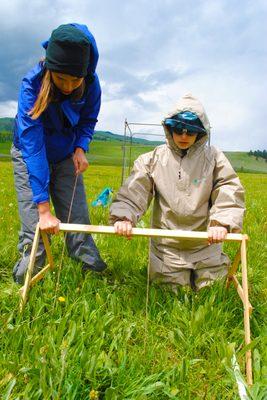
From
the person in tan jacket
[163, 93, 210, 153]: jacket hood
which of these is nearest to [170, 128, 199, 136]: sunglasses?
the person in tan jacket

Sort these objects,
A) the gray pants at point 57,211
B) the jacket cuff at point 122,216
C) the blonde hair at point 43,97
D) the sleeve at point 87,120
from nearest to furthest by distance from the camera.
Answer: the blonde hair at point 43,97 < the jacket cuff at point 122,216 < the gray pants at point 57,211 < the sleeve at point 87,120

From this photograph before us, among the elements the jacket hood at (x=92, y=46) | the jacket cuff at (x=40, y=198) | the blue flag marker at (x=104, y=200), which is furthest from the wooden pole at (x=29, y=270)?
the blue flag marker at (x=104, y=200)

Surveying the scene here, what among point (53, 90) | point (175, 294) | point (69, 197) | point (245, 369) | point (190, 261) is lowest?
point (245, 369)

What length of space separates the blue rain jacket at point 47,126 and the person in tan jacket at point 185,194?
64cm

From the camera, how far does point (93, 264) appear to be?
425 centimetres

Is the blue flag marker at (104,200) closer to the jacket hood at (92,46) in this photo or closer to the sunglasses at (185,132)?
the sunglasses at (185,132)

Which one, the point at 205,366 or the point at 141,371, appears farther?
the point at 205,366

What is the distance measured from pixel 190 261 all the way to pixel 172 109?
1.40m

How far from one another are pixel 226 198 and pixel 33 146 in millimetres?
1647

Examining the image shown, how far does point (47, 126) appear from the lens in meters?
3.75

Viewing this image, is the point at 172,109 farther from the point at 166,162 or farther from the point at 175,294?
the point at 175,294

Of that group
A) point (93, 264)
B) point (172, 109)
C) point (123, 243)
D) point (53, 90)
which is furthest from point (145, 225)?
point (53, 90)

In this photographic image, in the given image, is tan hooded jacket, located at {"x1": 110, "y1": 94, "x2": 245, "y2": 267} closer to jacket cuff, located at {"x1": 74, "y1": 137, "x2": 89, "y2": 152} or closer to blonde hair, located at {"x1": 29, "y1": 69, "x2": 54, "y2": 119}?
jacket cuff, located at {"x1": 74, "y1": 137, "x2": 89, "y2": 152}

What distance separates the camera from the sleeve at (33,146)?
3.43 m
